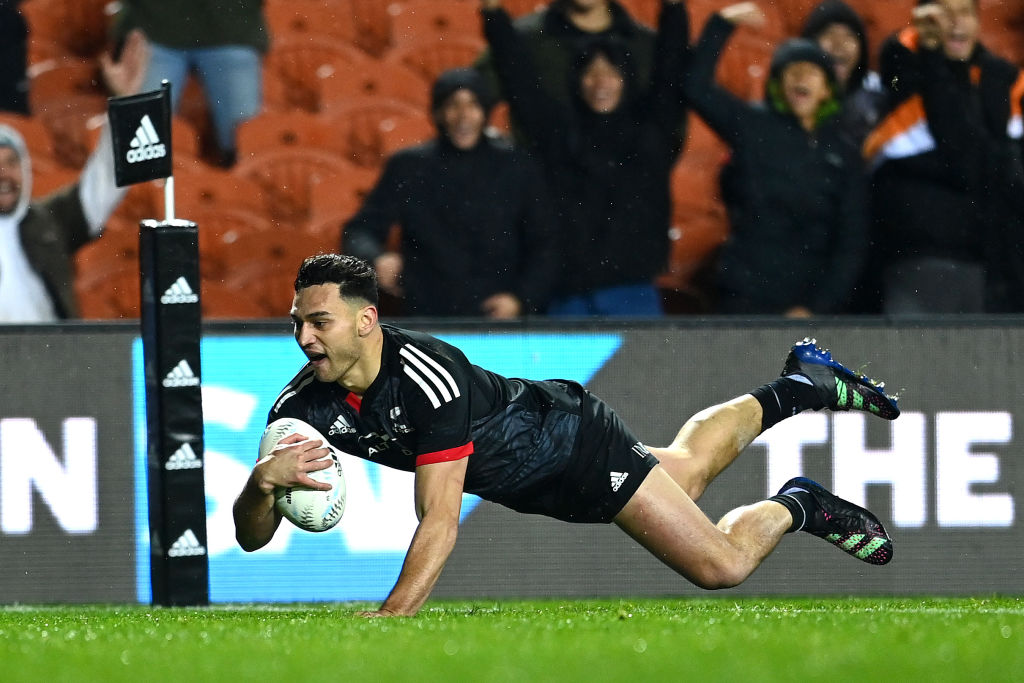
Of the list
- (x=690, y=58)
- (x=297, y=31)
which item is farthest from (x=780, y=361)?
(x=297, y=31)

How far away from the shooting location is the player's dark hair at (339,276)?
589 cm

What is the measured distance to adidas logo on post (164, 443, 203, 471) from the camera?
23.3 ft

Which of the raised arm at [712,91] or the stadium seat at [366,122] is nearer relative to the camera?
the raised arm at [712,91]

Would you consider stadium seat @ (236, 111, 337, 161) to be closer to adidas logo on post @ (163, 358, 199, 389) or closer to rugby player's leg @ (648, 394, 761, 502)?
adidas logo on post @ (163, 358, 199, 389)

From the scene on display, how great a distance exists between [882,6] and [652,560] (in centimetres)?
370

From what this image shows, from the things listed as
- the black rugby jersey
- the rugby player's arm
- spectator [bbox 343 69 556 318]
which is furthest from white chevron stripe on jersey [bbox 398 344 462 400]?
spectator [bbox 343 69 556 318]

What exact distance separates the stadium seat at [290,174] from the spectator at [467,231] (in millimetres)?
725

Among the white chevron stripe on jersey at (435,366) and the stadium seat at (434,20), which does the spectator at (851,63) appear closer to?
the stadium seat at (434,20)

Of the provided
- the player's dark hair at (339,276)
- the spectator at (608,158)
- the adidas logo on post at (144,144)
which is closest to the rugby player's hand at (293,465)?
the player's dark hair at (339,276)

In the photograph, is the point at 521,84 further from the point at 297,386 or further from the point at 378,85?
the point at 297,386

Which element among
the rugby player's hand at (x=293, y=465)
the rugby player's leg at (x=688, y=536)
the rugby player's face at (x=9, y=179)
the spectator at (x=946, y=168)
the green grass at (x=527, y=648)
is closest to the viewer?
the green grass at (x=527, y=648)

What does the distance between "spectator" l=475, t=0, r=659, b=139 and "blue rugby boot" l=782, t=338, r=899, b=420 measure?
81.3 inches

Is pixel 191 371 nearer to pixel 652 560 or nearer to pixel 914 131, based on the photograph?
pixel 652 560

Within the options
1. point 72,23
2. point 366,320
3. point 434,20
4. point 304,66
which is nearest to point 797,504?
point 366,320
